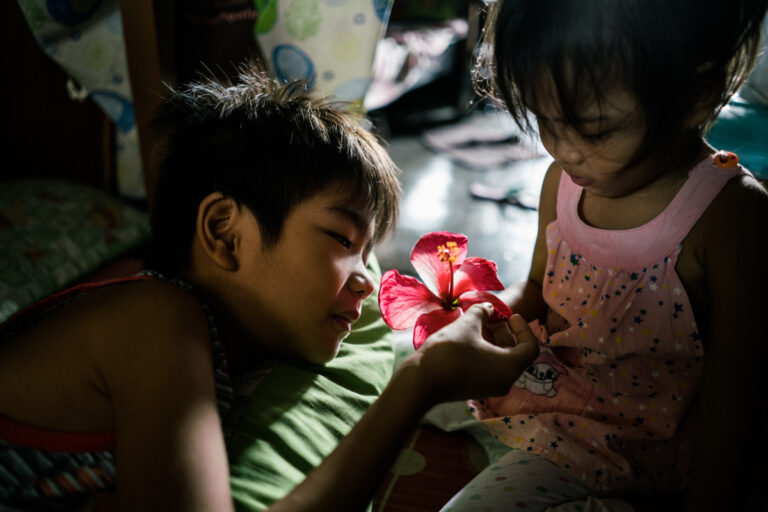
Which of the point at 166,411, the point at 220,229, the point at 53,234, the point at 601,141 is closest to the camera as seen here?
the point at 166,411

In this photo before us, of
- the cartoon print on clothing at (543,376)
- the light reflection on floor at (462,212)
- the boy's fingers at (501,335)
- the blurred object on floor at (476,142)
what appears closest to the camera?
the boy's fingers at (501,335)

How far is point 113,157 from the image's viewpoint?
191 centimetres

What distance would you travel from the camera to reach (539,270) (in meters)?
1.05

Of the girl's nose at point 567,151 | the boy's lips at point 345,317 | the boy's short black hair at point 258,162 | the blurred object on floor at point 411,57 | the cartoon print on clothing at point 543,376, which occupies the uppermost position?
the girl's nose at point 567,151

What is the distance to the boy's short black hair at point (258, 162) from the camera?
0.81 m

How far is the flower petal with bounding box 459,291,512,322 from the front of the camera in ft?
2.64

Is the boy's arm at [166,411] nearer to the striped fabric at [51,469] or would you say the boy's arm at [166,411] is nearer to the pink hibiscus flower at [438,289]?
the striped fabric at [51,469]

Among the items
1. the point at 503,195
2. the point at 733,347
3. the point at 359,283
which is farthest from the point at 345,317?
the point at 503,195

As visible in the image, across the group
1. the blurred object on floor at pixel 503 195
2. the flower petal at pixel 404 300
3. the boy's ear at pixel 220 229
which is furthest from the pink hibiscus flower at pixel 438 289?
the blurred object on floor at pixel 503 195

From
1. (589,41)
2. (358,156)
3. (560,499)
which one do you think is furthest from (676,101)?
(560,499)

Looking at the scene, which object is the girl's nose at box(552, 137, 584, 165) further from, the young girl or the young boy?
the young boy

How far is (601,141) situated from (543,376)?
410 millimetres

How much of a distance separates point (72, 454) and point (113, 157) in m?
1.43

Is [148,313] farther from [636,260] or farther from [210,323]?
[636,260]
